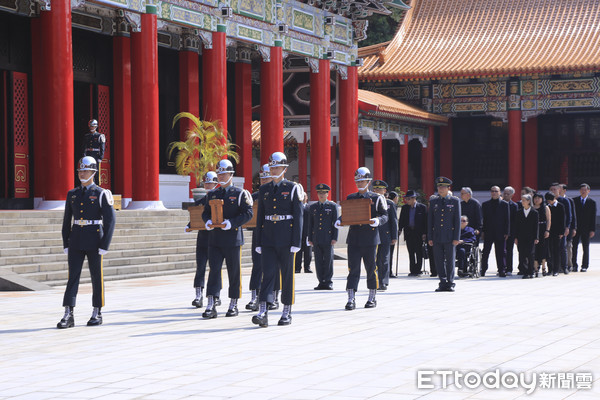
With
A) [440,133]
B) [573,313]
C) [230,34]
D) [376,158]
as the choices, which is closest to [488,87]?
[440,133]

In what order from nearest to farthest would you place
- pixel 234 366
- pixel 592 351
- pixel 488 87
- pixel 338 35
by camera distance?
pixel 234 366, pixel 592 351, pixel 338 35, pixel 488 87

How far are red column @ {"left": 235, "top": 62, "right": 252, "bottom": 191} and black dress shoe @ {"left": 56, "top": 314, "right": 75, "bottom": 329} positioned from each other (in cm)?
1600

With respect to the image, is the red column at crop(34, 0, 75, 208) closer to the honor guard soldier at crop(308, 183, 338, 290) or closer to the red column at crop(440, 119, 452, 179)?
the honor guard soldier at crop(308, 183, 338, 290)

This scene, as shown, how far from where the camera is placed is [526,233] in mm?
15438

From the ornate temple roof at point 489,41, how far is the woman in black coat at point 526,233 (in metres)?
15.8

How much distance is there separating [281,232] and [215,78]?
12.0 m

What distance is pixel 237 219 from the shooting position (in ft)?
32.3

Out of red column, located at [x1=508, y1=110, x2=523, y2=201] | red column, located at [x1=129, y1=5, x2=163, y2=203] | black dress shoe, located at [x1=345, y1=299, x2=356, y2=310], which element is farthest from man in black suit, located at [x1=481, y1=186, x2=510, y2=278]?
red column, located at [x1=508, y1=110, x2=523, y2=201]

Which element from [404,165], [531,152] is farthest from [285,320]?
[531,152]

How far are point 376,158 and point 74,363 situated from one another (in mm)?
23864

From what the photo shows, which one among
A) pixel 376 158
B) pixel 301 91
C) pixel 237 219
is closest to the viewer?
pixel 237 219

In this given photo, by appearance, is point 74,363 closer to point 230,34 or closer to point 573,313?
point 573,313

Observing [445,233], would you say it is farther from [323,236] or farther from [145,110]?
[145,110]

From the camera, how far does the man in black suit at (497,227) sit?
1548 cm
